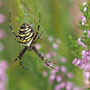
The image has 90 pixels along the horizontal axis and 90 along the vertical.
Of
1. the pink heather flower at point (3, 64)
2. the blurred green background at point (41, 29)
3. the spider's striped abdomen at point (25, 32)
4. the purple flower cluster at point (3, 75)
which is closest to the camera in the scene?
the spider's striped abdomen at point (25, 32)

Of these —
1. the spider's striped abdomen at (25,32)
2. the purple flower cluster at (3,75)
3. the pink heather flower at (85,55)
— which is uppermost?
the purple flower cluster at (3,75)

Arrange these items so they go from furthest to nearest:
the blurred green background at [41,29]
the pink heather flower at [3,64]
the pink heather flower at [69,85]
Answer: the pink heather flower at [3,64]
the pink heather flower at [69,85]
the blurred green background at [41,29]

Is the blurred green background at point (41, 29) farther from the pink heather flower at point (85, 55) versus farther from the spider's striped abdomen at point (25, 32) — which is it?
the pink heather flower at point (85, 55)

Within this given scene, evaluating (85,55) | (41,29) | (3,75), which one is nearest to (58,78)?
(3,75)

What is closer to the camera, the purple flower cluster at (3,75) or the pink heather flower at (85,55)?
the pink heather flower at (85,55)

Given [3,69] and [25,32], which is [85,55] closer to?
[25,32]

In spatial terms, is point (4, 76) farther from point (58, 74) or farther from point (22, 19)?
point (22, 19)

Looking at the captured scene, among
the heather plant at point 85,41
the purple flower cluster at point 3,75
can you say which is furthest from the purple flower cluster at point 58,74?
the heather plant at point 85,41

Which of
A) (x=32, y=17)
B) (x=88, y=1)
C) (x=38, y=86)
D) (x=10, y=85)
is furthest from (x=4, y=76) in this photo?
(x=88, y=1)

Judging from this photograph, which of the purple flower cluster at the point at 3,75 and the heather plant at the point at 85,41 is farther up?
the purple flower cluster at the point at 3,75
